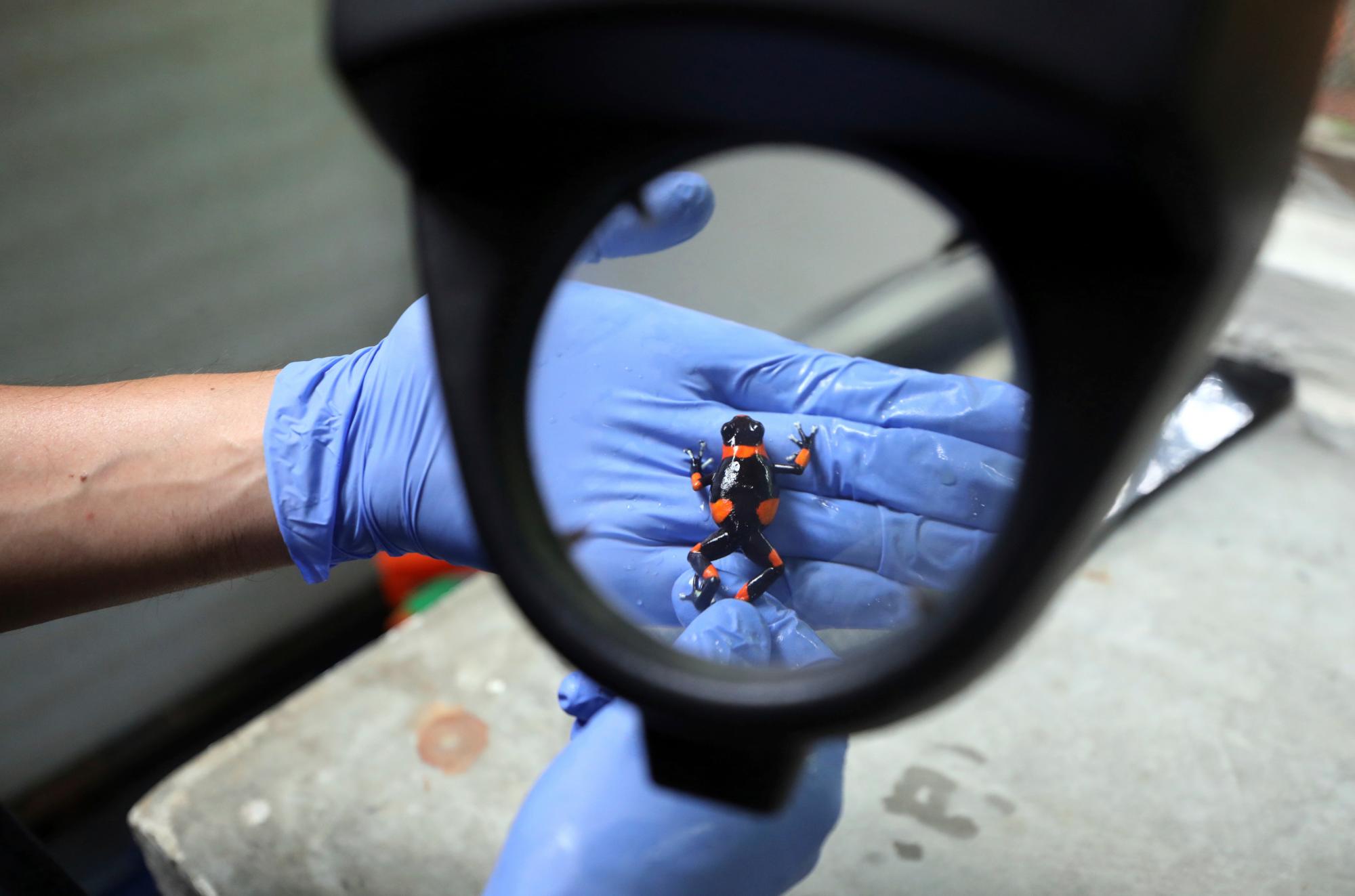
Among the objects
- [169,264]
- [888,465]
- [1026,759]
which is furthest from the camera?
[169,264]

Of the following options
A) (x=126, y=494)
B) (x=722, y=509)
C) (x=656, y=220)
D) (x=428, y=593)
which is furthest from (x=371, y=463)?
(x=428, y=593)

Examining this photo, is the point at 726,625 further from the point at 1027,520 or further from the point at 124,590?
the point at 124,590

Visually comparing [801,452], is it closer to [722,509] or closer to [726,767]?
[722,509]

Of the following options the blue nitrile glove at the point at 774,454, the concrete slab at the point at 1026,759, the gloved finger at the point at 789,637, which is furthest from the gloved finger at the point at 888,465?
the concrete slab at the point at 1026,759

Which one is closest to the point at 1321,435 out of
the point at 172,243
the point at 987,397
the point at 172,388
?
the point at 987,397

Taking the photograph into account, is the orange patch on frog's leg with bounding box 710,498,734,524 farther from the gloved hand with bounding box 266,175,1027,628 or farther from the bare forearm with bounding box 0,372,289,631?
the bare forearm with bounding box 0,372,289,631
